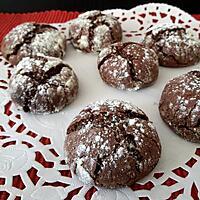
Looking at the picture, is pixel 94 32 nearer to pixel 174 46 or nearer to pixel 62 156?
pixel 174 46

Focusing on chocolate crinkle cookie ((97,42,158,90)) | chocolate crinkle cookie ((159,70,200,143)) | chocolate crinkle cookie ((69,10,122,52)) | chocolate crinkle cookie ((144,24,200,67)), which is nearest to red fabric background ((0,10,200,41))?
chocolate crinkle cookie ((69,10,122,52))

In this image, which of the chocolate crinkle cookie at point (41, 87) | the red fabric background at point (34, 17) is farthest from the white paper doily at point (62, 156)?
the red fabric background at point (34, 17)

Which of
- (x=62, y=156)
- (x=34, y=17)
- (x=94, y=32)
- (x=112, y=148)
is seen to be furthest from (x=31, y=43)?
(x=112, y=148)

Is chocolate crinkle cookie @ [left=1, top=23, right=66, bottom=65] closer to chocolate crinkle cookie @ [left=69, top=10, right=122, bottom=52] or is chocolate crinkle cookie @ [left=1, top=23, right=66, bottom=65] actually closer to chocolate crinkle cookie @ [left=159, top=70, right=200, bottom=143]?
chocolate crinkle cookie @ [left=69, top=10, right=122, bottom=52]

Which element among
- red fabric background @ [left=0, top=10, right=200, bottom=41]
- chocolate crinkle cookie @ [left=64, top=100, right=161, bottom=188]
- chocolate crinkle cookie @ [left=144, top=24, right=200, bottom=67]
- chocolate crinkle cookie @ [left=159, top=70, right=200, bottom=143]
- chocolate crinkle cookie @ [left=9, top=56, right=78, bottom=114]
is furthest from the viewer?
red fabric background @ [left=0, top=10, right=200, bottom=41]

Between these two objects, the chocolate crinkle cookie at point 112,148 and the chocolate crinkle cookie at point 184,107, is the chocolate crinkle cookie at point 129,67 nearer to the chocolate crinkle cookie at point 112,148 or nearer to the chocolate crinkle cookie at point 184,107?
the chocolate crinkle cookie at point 184,107

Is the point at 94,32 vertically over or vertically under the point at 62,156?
over
